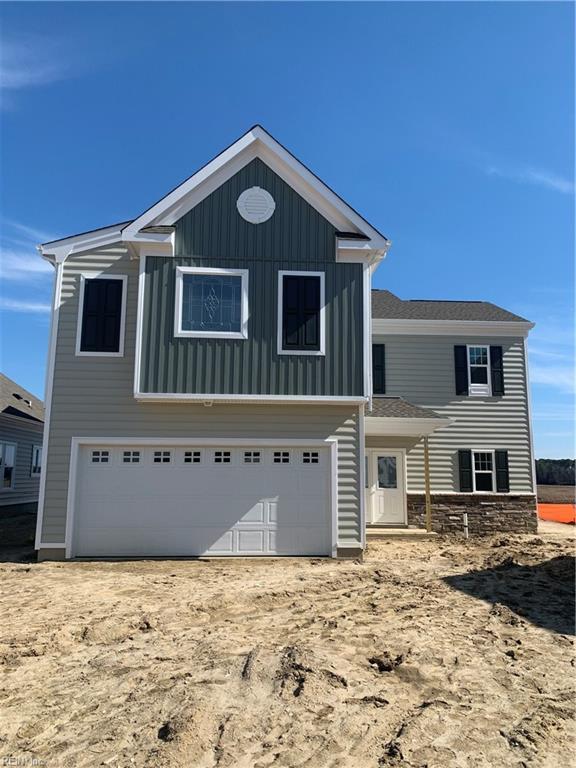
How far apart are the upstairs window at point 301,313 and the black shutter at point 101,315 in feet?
11.8

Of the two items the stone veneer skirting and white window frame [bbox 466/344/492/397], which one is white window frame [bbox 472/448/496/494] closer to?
the stone veneer skirting

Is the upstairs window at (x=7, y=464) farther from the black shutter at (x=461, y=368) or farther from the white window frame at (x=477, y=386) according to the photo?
the white window frame at (x=477, y=386)

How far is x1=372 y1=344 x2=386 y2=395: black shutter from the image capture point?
55.0 feet

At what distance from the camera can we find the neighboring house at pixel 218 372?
36.2 ft

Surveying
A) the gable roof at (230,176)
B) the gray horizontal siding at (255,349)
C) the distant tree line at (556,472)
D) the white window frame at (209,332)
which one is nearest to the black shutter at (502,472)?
the gray horizontal siding at (255,349)

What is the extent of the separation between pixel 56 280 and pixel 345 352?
255 inches

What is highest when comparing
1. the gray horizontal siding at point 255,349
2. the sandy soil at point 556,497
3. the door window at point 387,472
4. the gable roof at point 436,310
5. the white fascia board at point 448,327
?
the gable roof at point 436,310

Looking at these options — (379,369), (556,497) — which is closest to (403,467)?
(379,369)

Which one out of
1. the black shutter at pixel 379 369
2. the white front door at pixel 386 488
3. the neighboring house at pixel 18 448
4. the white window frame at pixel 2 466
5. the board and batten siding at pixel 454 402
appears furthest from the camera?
the neighboring house at pixel 18 448

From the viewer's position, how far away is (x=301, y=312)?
11.4 meters

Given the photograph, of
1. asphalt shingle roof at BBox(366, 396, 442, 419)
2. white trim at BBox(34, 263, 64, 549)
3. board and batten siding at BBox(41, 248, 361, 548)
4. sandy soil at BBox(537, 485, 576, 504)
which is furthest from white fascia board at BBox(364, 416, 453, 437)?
sandy soil at BBox(537, 485, 576, 504)

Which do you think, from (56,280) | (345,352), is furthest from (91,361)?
(345,352)

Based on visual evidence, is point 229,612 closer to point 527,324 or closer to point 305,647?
point 305,647

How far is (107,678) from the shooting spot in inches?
193
